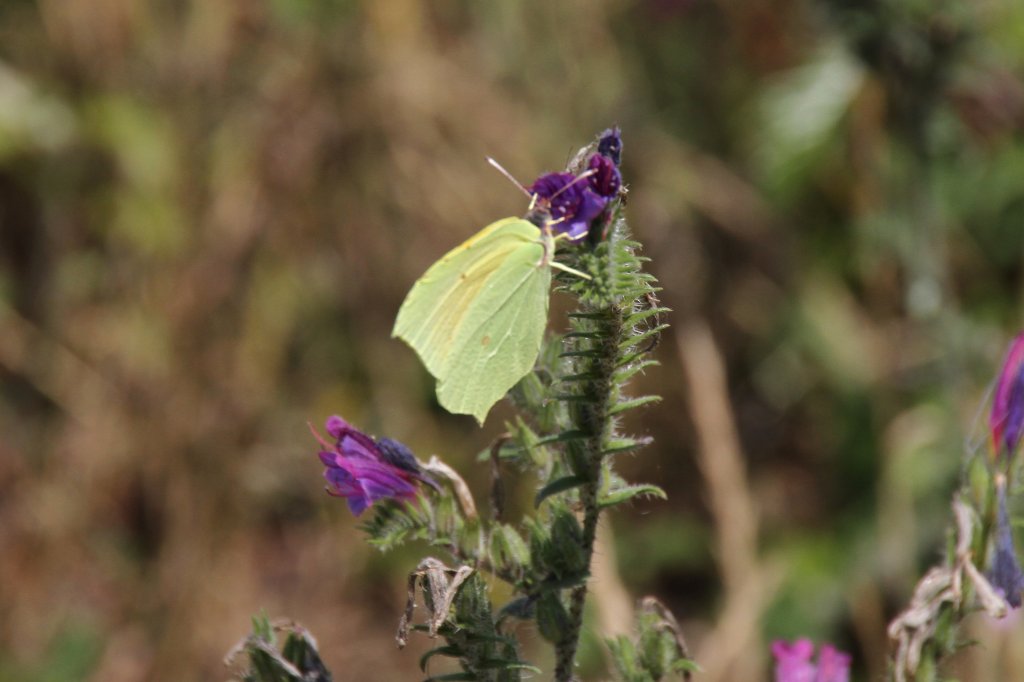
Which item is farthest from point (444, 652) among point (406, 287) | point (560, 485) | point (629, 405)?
point (406, 287)

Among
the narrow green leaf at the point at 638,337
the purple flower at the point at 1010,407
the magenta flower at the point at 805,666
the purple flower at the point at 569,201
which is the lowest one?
the magenta flower at the point at 805,666

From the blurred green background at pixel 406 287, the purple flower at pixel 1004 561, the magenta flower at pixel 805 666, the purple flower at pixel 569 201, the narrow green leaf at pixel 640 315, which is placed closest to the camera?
the narrow green leaf at pixel 640 315

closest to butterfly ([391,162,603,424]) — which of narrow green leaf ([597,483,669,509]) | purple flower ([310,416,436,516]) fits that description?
purple flower ([310,416,436,516])

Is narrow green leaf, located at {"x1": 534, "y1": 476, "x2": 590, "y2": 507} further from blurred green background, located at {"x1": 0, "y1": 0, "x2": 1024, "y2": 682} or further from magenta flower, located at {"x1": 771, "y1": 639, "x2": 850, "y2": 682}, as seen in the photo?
blurred green background, located at {"x1": 0, "y1": 0, "x2": 1024, "y2": 682}

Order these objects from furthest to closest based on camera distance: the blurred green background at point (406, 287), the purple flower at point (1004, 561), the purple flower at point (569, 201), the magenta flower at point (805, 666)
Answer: the blurred green background at point (406, 287), the magenta flower at point (805, 666), the purple flower at point (1004, 561), the purple flower at point (569, 201)

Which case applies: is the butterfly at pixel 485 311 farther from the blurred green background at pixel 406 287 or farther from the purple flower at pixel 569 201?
the blurred green background at pixel 406 287

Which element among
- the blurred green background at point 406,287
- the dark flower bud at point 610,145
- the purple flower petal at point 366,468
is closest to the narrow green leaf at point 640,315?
the dark flower bud at point 610,145
